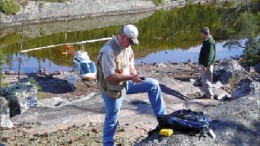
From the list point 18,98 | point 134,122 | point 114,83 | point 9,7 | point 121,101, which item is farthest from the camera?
point 9,7

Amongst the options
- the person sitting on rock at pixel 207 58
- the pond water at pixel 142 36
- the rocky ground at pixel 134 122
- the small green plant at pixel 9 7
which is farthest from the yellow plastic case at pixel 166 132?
the small green plant at pixel 9 7

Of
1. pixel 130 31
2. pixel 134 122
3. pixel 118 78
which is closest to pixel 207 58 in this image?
pixel 134 122

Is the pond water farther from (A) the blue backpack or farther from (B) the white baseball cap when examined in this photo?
(B) the white baseball cap

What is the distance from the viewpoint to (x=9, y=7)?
44438 mm

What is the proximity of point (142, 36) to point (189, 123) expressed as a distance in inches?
1212

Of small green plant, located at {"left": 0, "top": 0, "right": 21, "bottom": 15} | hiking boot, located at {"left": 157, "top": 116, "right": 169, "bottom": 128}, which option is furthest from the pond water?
hiking boot, located at {"left": 157, "top": 116, "right": 169, "bottom": 128}

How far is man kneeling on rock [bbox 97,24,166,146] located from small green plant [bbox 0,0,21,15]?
38259 mm

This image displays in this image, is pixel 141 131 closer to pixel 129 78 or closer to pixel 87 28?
pixel 129 78

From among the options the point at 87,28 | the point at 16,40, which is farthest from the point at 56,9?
the point at 16,40

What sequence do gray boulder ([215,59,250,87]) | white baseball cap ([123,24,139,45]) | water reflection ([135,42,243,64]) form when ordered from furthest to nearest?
1. water reflection ([135,42,243,64])
2. gray boulder ([215,59,250,87])
3. white baseball cap ([123,24,139,45])

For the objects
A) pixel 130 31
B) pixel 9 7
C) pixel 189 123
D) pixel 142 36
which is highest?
pixel 130 31

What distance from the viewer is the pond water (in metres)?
30.0

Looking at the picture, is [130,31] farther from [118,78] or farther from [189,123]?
[189,123]

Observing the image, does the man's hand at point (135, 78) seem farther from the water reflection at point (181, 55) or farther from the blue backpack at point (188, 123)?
the water reflection at point (181, 55)
